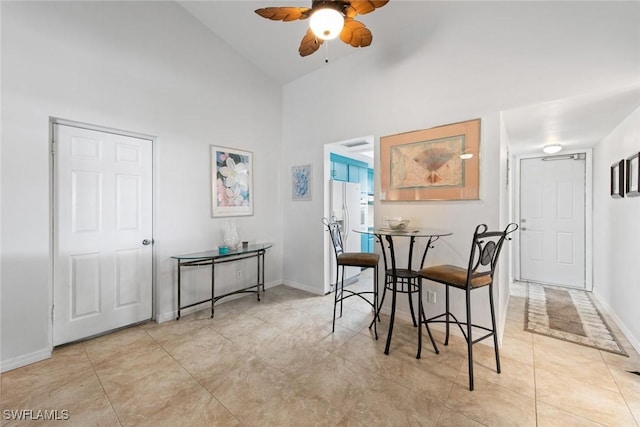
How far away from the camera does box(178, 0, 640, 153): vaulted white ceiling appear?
198cm

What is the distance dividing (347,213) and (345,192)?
13.0 inches

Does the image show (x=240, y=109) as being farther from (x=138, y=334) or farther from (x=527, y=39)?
(x=527, y=39)

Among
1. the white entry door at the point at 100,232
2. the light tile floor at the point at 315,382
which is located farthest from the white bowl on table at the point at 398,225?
the white entry door at the point at 100,232

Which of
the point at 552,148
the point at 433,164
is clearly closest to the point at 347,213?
the point at 433,164

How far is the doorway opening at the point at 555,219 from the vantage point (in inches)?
156

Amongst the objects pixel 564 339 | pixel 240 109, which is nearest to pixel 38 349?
pixel 240 109

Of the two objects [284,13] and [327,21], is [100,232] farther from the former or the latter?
[327,21]

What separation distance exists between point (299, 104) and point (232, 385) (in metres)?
3.73

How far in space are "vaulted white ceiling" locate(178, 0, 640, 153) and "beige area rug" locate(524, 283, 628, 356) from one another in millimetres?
2131

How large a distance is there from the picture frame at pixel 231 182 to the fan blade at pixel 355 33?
2174 mm

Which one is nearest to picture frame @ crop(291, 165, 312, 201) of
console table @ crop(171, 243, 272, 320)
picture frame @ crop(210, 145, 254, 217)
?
picture frame @ crop(210, 145, 254, 217)

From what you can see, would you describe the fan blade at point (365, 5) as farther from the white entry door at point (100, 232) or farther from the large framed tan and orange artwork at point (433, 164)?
the white entry door at point (100, 232)

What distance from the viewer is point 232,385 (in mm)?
1927

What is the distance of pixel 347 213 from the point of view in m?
4.13
